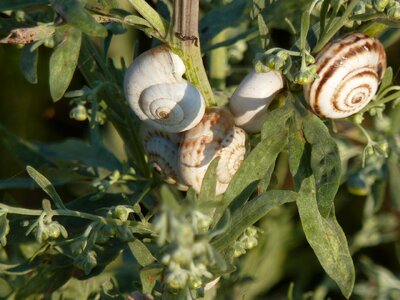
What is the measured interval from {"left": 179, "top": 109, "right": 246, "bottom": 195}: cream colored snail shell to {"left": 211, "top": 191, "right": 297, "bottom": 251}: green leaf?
0.15 meters

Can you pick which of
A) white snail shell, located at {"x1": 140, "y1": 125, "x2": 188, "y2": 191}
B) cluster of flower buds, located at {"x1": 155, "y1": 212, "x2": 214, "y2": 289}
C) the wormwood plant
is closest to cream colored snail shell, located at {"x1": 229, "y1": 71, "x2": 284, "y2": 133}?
the wormwood plant

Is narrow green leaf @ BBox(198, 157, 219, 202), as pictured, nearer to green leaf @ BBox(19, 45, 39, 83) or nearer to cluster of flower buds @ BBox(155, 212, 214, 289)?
cluster of flower buds @ BBox(155, 212, 214, 289)

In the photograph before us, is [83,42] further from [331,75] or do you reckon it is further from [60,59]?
[331,75]

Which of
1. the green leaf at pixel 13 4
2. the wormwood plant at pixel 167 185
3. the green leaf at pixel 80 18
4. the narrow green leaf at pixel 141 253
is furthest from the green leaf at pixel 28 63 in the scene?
the narrow green leaf at pixel 141 253

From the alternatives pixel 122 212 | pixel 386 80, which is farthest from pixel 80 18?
pixel 386 80

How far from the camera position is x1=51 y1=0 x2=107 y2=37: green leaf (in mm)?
1192

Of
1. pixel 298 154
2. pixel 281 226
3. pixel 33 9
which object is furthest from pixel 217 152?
pixel 281 226

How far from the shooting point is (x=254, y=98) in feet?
4.87

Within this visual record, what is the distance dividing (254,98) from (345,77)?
0.17 meters

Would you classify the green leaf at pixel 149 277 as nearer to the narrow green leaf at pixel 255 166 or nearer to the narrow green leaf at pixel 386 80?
the narrow green leaf at pixel 255 166

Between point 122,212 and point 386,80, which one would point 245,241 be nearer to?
point 122,212

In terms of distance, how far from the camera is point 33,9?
1.92m

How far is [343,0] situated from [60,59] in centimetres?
48

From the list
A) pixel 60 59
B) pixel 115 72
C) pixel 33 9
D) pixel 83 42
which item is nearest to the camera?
pixel 60 59
